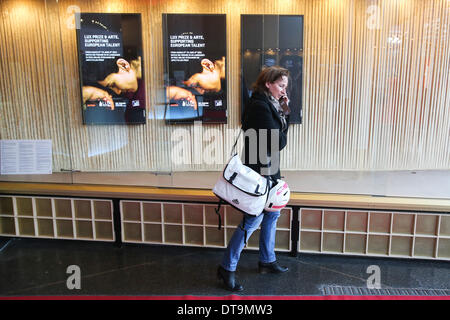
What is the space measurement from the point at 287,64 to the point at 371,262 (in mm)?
2146

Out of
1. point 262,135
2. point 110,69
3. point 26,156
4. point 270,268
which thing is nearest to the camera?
point 262,135

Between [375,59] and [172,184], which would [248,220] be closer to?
[172,184]

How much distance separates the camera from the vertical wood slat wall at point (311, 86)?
121 inches

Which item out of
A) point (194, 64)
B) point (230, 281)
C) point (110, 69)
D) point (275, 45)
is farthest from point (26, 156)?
point (275, 45)

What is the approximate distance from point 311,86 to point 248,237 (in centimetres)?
207

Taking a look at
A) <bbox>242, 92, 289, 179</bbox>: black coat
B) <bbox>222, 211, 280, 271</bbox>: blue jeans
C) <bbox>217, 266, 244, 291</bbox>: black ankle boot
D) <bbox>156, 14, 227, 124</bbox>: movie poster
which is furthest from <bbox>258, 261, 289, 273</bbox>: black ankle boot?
<bbox>156, 14, 227, 124</bbox>: movie poster

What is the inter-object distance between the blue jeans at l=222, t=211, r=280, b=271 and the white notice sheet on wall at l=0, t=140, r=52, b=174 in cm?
219

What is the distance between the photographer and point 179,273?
8.70 ft

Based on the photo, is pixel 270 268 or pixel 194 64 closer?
pixel 270 268

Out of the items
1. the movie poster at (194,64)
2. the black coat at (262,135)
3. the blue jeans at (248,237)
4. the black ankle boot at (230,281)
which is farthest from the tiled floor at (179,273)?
the movie poster at (194,64)

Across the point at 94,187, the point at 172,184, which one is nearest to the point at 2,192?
the point at 94,187

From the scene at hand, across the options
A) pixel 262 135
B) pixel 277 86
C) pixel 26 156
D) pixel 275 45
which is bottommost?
pixel 26 156

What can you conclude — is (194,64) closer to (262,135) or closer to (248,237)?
(262,135)

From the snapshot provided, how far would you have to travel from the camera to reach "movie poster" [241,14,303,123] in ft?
11.5
